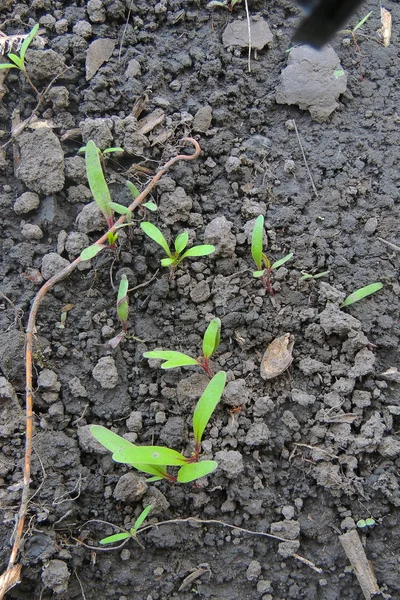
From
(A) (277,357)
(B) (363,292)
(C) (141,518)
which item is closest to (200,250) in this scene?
(A) (277,357)

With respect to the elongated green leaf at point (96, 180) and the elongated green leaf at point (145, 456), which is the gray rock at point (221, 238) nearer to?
the elongated green leaf at point (96, 180)

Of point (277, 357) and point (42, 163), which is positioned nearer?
point (277, 357)

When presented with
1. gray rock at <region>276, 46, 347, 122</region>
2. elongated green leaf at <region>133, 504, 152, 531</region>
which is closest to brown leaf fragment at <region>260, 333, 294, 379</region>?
elongated green leaf at <region>133, 504, 152, 531</region>

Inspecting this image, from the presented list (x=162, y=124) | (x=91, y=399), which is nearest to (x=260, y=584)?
(x=91, y=399)

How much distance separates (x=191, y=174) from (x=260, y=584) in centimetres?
130

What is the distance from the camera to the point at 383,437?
1.53 meters

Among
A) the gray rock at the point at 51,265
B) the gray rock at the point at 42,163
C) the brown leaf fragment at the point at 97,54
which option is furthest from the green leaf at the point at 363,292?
the brown leaf fragment at the point at 97,54

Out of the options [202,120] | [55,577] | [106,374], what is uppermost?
[202,120]

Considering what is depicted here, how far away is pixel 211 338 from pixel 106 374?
1.14 ft

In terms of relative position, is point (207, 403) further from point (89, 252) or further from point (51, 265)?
point (51, 265)

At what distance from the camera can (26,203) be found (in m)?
1.79

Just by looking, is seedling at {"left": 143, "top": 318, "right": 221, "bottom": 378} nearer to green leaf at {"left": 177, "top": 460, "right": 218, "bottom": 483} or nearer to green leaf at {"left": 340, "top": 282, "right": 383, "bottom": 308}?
green leaf at {"left": 177, "top": 460, "right": 218, "bottom": 483}

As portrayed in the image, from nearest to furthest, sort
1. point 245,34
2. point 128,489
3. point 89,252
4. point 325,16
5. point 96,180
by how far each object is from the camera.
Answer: point 325,16, point 128,489, point 89,252, point 96,180, point 245,34

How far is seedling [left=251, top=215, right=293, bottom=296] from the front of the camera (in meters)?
1.65
